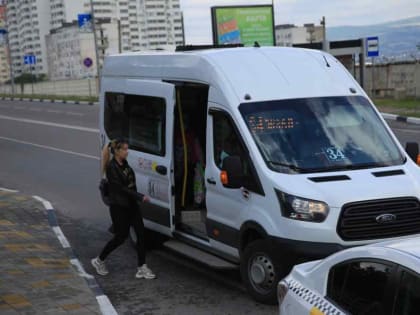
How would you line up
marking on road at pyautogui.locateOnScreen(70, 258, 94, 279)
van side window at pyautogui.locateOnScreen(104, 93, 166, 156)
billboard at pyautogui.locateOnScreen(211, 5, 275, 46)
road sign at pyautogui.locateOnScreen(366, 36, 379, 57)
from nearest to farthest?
marking on road at pyautogui.locateOnScreen(70, 258, 94, 279), van side window at pyautogui.locateOnScreen(104, 93, 166, 156), road sign at pyautogui.locateOnScreen(366, 36, 379, 57), billboard at pyautogui.locateOnScreen(211, 5, 275, 46)

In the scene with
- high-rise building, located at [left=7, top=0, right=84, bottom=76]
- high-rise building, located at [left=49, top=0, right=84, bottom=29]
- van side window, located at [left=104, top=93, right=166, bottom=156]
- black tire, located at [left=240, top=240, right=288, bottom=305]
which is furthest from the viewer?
high-rise building, located at [left=7, top=0, right=84, bottom=76]

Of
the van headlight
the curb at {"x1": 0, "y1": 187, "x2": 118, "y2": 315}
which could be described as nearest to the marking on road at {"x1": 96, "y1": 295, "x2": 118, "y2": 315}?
the curb at {"x1": 0, "y1": 187, "x2": 118, "y2": 315}

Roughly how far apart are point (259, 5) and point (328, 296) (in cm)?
3671

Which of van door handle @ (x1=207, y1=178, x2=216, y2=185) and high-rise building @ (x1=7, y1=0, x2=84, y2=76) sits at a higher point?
high-rise building @ (x1=7, y1=0, x2=84, y2=76)

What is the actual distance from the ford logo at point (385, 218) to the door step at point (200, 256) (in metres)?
1.69

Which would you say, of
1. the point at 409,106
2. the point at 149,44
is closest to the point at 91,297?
the point at 409,106

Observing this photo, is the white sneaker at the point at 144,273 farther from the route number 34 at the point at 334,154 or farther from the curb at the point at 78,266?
the route number 34 at the point at 334,154

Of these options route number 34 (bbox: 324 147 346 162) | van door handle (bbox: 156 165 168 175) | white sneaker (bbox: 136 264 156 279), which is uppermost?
route number 34 (bbox: 324 147 346 162)

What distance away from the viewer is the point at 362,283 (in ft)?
11.6

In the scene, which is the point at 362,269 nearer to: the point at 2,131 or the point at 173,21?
the point at 2,131

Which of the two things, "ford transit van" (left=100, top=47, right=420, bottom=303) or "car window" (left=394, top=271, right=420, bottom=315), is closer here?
"car window" (left=394, top=271, right=420, bottom=315)

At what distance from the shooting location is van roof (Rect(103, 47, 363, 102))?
6.96 m

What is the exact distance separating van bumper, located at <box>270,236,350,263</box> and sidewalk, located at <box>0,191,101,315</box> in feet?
6.14

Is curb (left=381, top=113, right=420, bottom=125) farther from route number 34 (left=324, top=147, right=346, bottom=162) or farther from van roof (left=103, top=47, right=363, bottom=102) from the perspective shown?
route number 34 (left=324, top=147, right=346, bottom=162)
